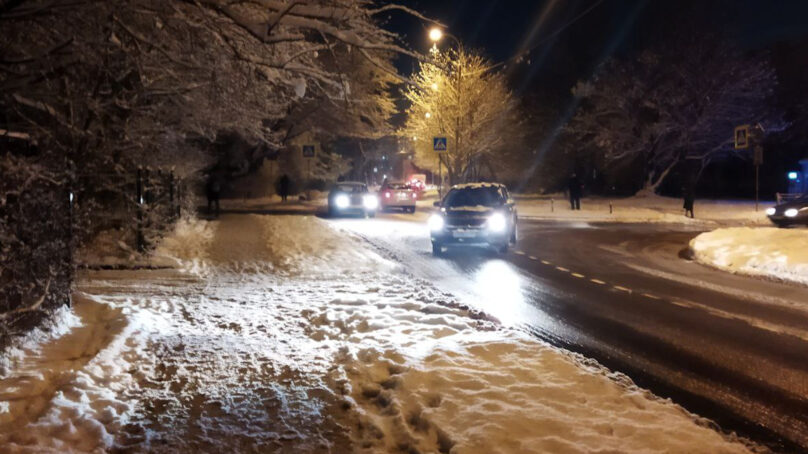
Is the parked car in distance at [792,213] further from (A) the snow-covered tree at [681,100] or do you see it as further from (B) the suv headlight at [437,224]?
(A) the snow-covered tree at [681,100]

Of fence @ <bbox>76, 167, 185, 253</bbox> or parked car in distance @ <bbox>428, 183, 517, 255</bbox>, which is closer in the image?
fence @ <bbox>76, 167, 185, 253</bbox>

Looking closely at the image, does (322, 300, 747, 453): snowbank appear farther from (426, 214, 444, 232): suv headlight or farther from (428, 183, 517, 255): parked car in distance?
(426, 214, 444, 232): suv headlight

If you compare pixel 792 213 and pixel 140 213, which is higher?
pixel 140 213

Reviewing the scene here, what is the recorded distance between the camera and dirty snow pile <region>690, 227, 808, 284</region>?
43.0 feet

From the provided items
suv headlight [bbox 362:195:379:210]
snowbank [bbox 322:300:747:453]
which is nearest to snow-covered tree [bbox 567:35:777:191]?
suv headlight [bbox 362:195:379:210]

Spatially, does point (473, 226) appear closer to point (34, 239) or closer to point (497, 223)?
point (497, 223)

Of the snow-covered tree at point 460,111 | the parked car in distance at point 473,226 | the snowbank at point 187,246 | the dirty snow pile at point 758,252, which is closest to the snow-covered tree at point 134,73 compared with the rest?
the snowbank at point 187,246

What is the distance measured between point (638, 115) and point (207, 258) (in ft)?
114

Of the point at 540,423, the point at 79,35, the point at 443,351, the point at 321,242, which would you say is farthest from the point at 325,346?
the point at 321,242

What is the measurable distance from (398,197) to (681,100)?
18931 millimetres

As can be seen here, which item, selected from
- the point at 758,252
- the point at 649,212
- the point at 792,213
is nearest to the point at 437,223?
the point at 758,252

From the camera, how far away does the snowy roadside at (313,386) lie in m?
4.70

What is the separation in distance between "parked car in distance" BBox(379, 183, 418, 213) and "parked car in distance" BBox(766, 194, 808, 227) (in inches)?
654

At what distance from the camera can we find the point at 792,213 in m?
23.2
